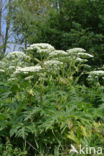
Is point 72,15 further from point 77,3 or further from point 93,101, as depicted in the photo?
point 93,101

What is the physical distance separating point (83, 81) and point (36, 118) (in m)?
Result: 4.42

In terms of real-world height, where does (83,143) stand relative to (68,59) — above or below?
below

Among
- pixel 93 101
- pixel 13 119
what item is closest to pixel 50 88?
pixel 93 101

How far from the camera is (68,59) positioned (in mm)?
4520

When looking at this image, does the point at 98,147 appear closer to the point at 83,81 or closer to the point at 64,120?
the point at 64,120

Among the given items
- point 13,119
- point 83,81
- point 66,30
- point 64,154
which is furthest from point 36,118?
point 66,30

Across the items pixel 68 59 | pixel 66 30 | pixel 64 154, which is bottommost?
pixel 64 154

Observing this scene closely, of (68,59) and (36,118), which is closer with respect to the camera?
(36,118)

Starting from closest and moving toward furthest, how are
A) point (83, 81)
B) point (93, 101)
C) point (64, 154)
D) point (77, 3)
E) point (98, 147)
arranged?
point (98, 147) → point (64, 154) → point (93, 101) → point (83, 81) → point (77, 3)

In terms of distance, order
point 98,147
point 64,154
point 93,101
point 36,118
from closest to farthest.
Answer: point 98,147 < point 64,154 < point 36,118 < point 93,101

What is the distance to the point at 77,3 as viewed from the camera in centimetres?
810

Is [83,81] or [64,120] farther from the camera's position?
[83,81]

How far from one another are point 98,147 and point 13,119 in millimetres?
1203

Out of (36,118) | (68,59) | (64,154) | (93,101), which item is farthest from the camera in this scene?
(68,59)
